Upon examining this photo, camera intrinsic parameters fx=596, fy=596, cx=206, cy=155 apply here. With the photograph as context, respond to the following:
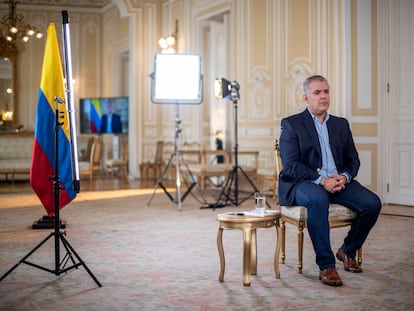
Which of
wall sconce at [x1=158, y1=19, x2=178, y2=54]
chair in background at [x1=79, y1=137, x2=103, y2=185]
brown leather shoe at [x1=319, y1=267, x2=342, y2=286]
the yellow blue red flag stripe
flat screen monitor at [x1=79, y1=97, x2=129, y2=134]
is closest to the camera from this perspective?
brown leather shoe at [x1=319, y1=267, x2=342, y2=286]

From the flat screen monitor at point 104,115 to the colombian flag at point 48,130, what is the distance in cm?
928

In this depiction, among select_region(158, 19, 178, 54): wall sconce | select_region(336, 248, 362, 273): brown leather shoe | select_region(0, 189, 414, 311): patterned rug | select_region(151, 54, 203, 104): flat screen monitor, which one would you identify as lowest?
select_region(0, 189, 414, 311): patterned rug

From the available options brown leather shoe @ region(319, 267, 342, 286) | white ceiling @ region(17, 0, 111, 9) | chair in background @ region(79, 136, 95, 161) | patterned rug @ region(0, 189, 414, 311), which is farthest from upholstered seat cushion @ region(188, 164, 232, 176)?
white ceiling @ region(17, 0, 111, 9)

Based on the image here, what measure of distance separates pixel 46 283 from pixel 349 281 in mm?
1803

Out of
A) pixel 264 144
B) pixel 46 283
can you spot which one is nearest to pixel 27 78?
pixel 264 144

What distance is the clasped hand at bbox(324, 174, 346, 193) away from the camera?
12.2ft

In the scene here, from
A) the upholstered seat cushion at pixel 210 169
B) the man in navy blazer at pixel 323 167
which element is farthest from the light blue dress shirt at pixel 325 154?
the upholstered seat cushion at pixel 210 169

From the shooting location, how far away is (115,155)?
1419 cm

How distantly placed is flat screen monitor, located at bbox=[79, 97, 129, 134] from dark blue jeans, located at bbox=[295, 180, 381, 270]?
1032cm

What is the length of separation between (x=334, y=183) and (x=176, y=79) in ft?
12.3

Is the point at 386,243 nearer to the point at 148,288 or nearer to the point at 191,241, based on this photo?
the point at 191,241

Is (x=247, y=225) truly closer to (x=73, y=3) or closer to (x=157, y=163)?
(x=157, y=163)

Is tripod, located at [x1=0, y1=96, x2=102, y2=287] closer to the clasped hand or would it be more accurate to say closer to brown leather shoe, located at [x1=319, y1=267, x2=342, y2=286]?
brown leather shoe, located at [x1=319, y1=267, x2=342, y2=286]

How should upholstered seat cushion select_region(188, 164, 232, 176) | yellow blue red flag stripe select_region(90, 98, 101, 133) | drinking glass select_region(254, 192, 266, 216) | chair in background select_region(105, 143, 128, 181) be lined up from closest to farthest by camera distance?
drinking glass select_region(254, 192, 266, 216) < upholstered seat cushion select_region(188, 164, 232, 176) < chair in background select_region(105, 143, 128, 181) < yellow blue red flag stripe select_region(90, 98, 101, 133)
